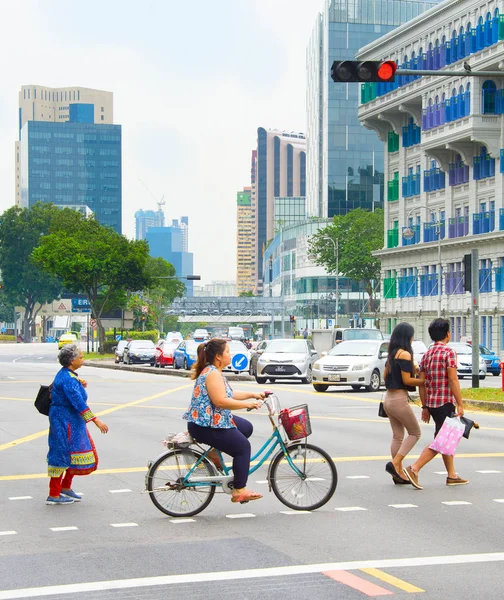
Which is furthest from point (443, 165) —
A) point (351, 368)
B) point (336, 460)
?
point (336, 460)

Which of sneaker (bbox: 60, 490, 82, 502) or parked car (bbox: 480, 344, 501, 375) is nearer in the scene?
sneaker (bbox: 60, 490, 82, 502)

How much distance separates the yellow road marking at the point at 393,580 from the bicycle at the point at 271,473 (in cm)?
253

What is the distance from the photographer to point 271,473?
34.2 ft

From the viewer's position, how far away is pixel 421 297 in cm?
7194

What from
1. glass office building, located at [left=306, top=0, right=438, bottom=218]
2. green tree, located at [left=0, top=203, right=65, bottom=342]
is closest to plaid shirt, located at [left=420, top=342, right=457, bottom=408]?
green tree, located at [left=0, top=203, right=65, bottom=342]

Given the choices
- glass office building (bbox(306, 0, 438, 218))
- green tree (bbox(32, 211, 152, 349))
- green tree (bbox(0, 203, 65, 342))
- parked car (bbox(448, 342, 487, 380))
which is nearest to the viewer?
parked car (bbox(448, 342, 487, 380))

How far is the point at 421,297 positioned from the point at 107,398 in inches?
1799

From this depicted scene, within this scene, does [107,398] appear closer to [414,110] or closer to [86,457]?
[86,457]

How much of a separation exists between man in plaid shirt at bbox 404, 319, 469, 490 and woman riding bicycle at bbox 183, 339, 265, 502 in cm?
260

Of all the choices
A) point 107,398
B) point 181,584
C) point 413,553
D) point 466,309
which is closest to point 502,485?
point 413,553

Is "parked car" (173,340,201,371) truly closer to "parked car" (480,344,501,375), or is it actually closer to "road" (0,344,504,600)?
"parked car" (480,344,501,375)

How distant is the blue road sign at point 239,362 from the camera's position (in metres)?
41.9

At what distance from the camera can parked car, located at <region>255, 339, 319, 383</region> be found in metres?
37.2

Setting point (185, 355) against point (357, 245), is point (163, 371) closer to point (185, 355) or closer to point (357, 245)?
point (185, 355)
